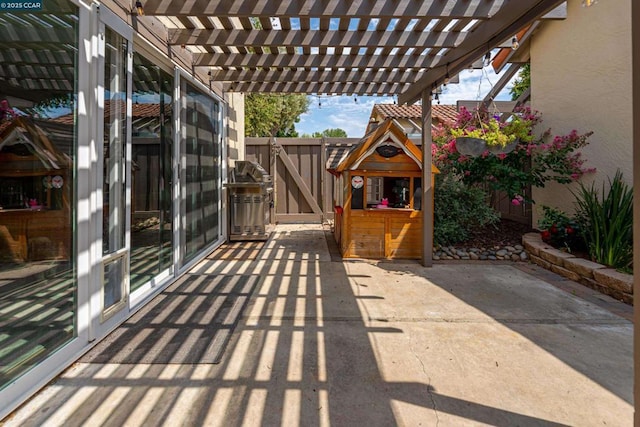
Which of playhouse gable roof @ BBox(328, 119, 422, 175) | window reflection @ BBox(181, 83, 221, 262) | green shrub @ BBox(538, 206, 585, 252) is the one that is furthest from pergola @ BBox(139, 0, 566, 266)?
green shrub @ BBox(538, 206, 585, 252)

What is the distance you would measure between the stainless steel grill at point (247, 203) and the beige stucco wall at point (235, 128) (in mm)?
414

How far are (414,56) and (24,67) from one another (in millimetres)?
4070

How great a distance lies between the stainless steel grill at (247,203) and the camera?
19.9 ft

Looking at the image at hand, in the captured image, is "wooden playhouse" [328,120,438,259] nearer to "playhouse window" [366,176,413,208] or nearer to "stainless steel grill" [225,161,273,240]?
"playhouse window" [366,176,413,208]

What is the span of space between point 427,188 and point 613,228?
2.21 m

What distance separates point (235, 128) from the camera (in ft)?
22.3

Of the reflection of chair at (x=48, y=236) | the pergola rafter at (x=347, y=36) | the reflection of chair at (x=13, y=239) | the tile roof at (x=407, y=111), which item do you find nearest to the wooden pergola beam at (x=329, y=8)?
the pergola rafter at (x=347, y=36)

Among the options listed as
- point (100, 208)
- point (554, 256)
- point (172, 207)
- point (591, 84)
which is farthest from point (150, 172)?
point (591, 84)

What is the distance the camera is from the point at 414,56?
429 cm

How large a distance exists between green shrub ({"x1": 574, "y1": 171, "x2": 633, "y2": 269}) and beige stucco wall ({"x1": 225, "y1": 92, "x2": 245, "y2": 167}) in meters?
5.91

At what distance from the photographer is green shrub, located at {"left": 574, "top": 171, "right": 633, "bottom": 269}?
3.79 meters

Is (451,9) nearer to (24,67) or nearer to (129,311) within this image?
(24,67)

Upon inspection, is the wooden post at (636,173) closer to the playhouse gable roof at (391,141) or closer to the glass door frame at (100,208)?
the glass door frame at (100,208)

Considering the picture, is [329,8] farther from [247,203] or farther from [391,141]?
[247,203]
